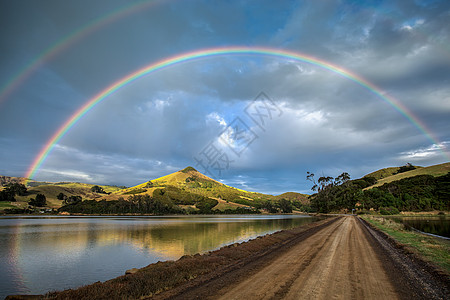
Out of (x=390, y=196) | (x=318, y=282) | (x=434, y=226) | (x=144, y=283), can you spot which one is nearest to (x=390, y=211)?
(x=390, y=196)

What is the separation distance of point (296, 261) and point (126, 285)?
10.2 meters

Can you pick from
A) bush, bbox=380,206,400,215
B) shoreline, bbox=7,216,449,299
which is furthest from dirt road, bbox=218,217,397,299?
bush, bbox=380,206,400,215

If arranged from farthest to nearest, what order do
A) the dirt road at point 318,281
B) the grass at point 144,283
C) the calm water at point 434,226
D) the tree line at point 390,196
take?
the tree line at point 390,196 < the calm water at point 434,226 < the grass at point 144,283 < the dirt road at point 318,281

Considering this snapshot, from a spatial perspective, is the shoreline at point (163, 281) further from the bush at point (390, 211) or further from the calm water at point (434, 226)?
the bush at point (390, 211)

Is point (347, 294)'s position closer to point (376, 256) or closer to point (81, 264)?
point (376, 256)


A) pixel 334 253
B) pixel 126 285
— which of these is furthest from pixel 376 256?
pixel 126 285

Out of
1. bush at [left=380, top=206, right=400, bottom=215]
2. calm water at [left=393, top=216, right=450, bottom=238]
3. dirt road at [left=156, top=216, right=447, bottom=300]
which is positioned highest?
dirt road at [left=156, top=216, right=447, bottom=300]

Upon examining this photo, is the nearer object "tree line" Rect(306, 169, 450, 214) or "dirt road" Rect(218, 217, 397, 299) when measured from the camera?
"dirt road" Rect(218, 217, 397, 299)

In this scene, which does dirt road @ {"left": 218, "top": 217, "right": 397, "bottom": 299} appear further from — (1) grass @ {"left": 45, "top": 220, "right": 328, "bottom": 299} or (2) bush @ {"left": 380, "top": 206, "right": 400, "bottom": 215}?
(2) bush @ {"left": 380, "top": 206, "right": 400, "bottom": 215}

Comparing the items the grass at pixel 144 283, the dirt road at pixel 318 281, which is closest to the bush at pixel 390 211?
the dirt road at pixel 318 281

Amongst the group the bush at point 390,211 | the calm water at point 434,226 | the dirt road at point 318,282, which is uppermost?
the dirt road at point 318,282

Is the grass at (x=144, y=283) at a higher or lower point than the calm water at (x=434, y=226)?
higher

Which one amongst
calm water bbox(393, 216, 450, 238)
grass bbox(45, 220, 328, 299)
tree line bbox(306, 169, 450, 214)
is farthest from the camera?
tree line bbox(306, 169, 450, 214)

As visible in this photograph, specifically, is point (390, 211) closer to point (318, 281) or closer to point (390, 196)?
point (390, 196)
